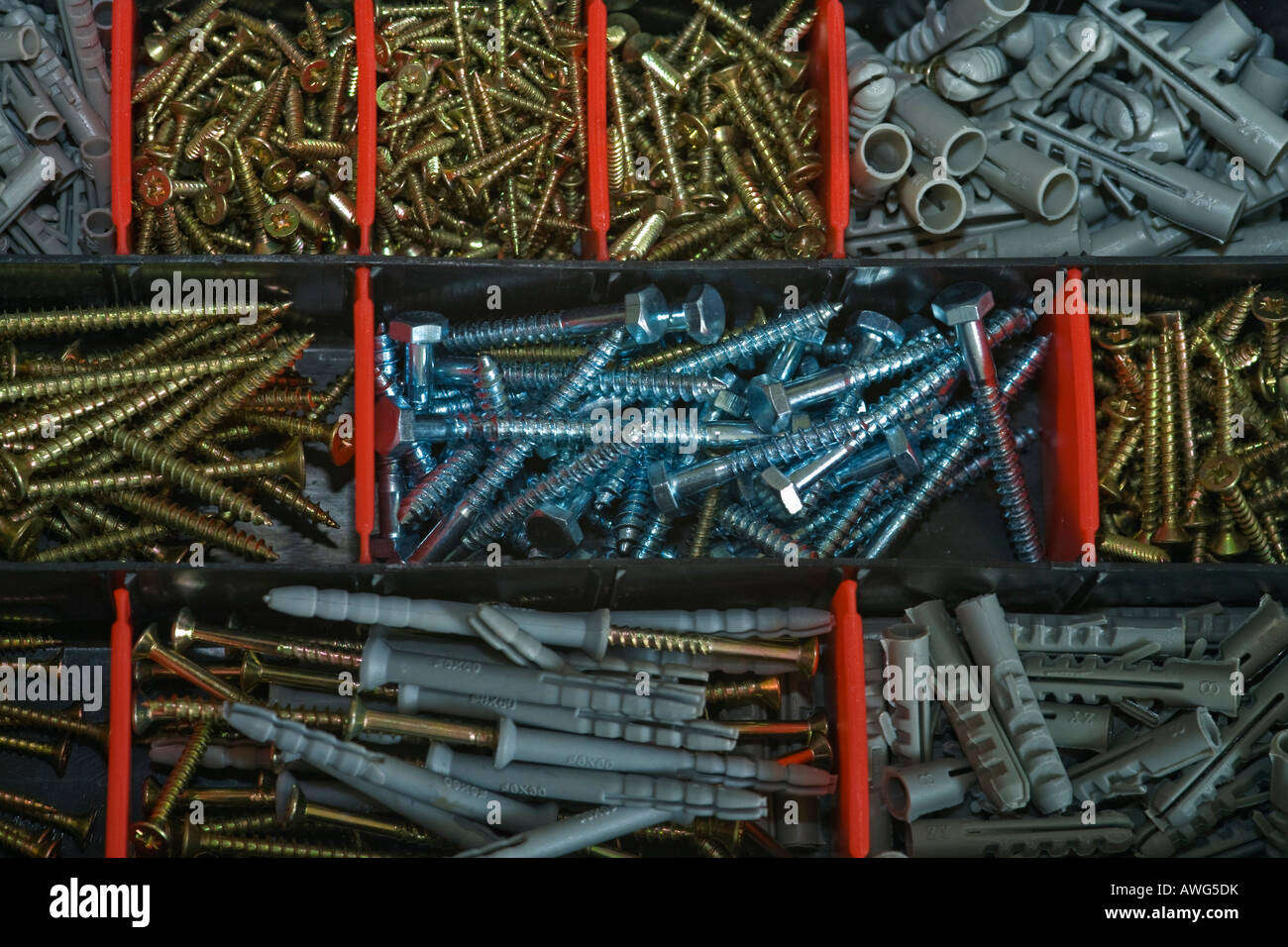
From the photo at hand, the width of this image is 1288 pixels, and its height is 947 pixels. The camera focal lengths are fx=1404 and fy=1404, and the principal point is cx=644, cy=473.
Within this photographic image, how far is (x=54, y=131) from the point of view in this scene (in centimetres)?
356

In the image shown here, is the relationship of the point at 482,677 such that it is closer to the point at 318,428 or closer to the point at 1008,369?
the point at 318,428

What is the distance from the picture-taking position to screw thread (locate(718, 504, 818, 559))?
3.27m

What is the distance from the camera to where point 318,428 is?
346 cm

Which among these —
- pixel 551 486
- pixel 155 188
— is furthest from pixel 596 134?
pixel 155 188

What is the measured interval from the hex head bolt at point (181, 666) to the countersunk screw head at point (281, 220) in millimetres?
1039

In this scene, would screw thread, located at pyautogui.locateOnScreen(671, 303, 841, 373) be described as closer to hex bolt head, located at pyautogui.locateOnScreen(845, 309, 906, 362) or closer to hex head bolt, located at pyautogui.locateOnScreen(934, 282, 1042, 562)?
hex bolt head, located at pyautogui.locateOnScreen(845, 309, 906, 362)

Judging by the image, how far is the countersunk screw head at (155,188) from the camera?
11.2 feet

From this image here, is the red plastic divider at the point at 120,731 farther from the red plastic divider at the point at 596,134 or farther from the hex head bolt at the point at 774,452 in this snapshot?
the red plastic divider at the point at 596,134

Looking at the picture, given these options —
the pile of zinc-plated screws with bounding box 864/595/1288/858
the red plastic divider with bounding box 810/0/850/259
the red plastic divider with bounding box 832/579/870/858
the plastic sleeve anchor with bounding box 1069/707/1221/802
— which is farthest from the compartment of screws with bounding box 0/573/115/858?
the plastic sleeve anchor with bounding box 1069/707/1221/802

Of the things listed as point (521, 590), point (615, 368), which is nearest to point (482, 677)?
point (521, 590)

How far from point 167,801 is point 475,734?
68 cm

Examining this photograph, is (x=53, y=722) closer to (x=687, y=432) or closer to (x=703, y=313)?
(x=687, y=432)

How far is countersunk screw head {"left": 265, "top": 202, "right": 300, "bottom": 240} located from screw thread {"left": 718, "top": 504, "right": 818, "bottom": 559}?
129cm

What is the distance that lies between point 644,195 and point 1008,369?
3.42 feet
